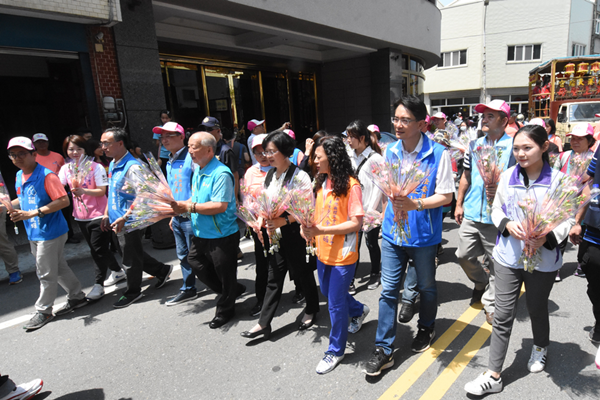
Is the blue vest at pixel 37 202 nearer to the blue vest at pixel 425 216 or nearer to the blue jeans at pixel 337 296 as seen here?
the blue jeans at pixel 337 296

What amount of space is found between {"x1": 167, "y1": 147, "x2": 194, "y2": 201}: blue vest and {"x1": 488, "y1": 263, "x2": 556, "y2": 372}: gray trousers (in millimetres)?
3304

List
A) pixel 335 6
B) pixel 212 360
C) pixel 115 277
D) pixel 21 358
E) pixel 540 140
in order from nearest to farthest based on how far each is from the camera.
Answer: pixel 540 140
pixel 212 360
pixel 21 358
pixel 115 277
pixel 335 6

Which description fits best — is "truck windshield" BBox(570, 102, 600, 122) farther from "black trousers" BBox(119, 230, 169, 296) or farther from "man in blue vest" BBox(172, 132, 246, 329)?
"black trousers" BBox(119, 230, 169, 296)

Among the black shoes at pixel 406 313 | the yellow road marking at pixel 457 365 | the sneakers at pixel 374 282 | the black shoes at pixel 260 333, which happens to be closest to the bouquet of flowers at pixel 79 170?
the black shoes at pixel 260 333

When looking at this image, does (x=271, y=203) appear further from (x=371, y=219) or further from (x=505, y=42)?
(x=505, y=42)

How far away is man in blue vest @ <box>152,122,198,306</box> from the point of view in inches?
169

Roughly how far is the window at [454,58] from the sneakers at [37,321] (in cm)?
3973

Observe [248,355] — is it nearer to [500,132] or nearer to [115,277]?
[115,277]

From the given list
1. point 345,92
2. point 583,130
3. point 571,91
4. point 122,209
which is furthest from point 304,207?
point 571,91

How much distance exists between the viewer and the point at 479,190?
11.8ft

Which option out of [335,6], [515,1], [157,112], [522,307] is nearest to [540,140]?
[522,307]

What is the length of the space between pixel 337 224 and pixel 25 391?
2.76 m

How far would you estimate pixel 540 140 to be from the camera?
8.39 feet

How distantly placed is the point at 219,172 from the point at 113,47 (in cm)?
575
